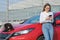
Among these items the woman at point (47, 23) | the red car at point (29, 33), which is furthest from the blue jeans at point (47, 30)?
the red car at point (29, 33)

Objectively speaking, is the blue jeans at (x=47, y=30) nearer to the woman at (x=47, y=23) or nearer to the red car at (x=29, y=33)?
the woman at (x=47, y=23)

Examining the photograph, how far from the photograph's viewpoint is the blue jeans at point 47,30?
7.66 meters

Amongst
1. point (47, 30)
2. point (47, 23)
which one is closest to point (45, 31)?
point (47, 30)

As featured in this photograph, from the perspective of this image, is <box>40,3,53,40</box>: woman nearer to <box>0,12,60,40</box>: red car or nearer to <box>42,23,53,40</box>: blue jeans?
<box>42,23,53,40</box>: blue jeans

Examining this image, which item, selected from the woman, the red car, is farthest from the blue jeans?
the red car

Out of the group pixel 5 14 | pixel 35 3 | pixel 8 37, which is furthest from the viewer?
pixel 35 3

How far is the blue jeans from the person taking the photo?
7663 millimetres

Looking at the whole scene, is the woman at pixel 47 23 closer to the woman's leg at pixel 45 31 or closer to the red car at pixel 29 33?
the woman's leg at pixel 45 31

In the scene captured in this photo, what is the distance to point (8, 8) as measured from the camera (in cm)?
1432

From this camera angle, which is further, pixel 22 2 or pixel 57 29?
pixel 22 2

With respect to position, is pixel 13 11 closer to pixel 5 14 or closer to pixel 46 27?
pixel 5 14

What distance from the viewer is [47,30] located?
25.5ft

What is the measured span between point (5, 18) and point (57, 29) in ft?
21.9

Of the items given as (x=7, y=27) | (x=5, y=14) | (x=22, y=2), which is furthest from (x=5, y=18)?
(x=7, y=27)
